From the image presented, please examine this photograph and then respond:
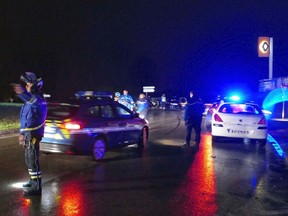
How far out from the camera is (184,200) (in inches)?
249

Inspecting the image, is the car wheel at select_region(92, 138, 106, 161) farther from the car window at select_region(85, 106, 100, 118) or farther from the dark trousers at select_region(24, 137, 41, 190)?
the dark trousers at select_region(24, 137, 41, 190)

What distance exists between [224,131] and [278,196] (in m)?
6.54

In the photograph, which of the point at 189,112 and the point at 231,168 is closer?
the point at 231,168

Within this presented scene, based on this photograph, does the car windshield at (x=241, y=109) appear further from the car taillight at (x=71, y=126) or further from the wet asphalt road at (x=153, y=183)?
the car taillight at (x=71, y=126)

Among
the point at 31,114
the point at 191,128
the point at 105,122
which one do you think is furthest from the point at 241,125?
the point at 31,114

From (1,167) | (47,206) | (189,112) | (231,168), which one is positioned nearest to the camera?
(47,206)

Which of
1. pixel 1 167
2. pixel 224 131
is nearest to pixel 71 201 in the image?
pixel 1 167

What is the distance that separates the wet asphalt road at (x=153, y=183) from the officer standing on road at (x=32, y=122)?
317mm

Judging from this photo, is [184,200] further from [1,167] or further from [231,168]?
[1,167]

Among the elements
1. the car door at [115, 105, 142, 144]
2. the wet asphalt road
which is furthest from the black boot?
the car door at [115, 105, 142, 144]

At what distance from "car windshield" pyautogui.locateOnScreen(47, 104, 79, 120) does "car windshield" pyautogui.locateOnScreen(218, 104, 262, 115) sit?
5910 mm

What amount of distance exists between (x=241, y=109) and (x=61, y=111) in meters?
6.92

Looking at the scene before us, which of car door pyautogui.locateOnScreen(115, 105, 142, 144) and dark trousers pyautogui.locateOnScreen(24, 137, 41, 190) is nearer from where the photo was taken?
dark trousers pyautogui.locateOnScreen(24, 137, 41, 190)

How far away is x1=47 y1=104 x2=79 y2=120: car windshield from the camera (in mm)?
9211
